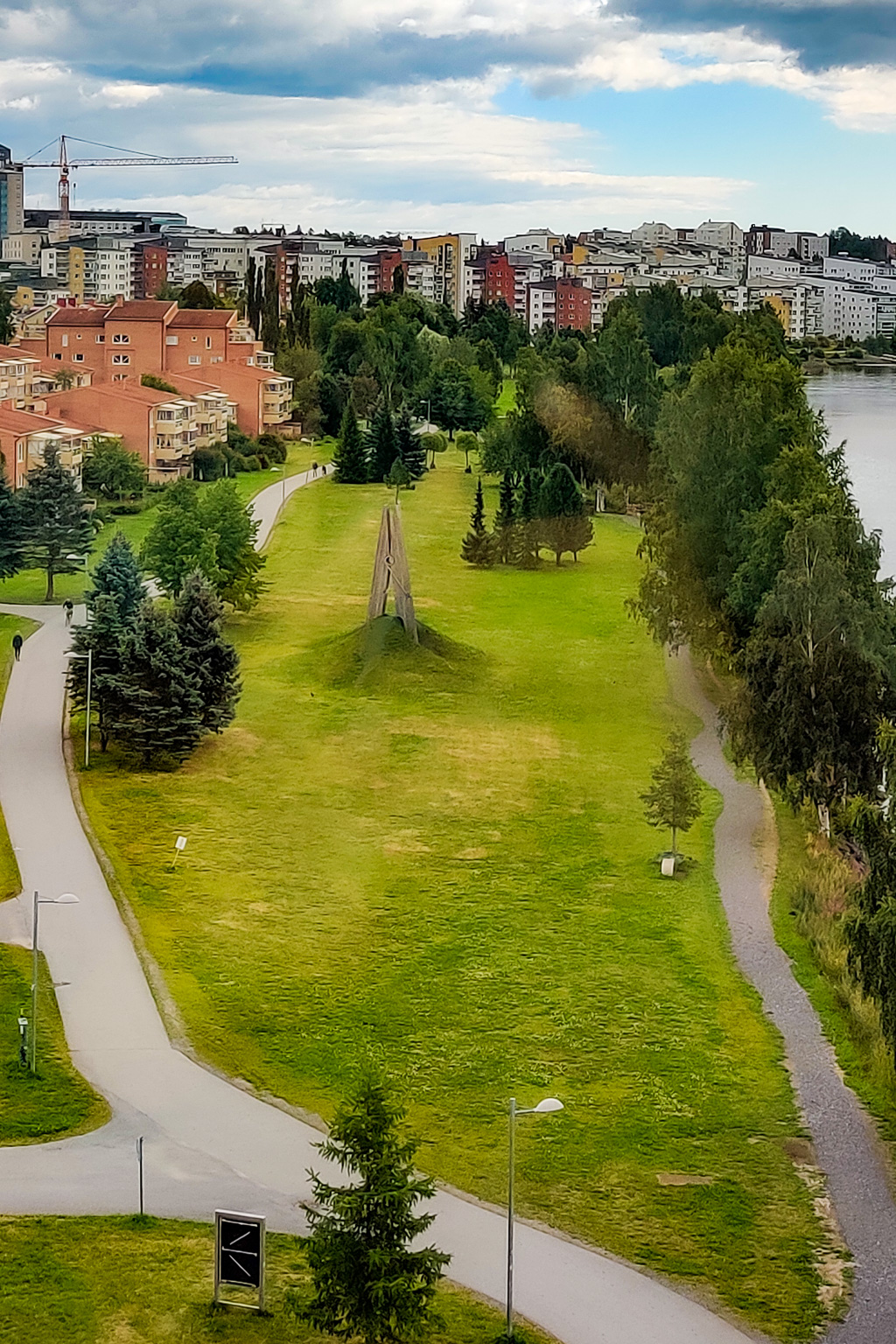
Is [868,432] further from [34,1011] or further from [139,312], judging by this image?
[34,1011]

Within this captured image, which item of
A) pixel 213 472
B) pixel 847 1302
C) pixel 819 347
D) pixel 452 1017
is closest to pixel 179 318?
pixel 213 472

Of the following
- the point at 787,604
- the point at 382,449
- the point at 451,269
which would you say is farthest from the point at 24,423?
the point at 451,269

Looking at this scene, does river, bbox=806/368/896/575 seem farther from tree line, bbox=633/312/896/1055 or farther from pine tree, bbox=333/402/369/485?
pine tree, bbox=333/402/369/485

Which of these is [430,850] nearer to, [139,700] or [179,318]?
[139,700]

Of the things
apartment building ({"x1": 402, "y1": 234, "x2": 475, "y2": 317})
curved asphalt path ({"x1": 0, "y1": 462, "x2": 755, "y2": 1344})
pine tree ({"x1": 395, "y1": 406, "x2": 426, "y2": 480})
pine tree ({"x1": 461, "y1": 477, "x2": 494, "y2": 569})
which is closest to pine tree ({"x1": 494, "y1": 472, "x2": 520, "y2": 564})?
pine tree ({"x1": 461, "y1": 477, "x2": 494, "y2": 569})

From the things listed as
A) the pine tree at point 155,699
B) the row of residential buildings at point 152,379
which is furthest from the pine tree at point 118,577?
the row of residential buildings at point 152,379

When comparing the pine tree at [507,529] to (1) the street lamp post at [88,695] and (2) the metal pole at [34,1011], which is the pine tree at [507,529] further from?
(2) the metal pole at [34,1011]
